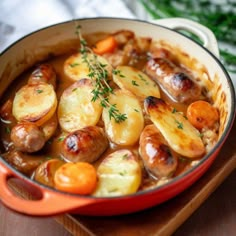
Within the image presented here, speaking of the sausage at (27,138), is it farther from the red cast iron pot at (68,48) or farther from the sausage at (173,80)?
the sausage at (173,80)

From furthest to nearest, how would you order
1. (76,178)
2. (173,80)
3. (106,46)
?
(106,46) → (173,80) → (76,178)

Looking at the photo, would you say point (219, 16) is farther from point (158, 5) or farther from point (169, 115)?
point (169, 115)

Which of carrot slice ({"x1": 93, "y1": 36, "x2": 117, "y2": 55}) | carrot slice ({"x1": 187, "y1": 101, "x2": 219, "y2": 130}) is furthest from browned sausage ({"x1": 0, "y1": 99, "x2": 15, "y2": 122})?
carrot slice ({"x1": 187, "y1": 101, "x2": 219, "y2": 130})

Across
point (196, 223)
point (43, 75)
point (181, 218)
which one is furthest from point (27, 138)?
point (196, 223)

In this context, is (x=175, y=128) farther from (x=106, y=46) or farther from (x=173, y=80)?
(x=106, y=46)

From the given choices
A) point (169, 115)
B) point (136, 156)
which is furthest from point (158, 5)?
point (136, 156)

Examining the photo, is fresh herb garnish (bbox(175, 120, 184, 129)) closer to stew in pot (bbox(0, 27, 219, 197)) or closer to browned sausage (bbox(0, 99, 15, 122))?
stew in pot (bbox(0, 27, 219, 197))

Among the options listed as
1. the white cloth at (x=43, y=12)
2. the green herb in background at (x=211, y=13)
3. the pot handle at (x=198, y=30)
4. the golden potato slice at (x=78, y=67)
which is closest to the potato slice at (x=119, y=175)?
the golden potato slice at (x=78, y=67)
